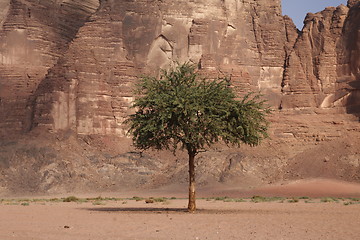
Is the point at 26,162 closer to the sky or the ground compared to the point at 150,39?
closer to the ground

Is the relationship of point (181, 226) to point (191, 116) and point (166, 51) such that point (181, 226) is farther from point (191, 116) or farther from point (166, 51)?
point (166, 51)

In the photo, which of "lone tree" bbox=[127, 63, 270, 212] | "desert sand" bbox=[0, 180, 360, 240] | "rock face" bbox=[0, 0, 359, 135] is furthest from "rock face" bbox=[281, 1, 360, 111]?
"lone tree" bbox=[127, 63, 270, 212]

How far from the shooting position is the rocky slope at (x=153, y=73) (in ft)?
247

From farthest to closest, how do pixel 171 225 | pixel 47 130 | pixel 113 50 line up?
pixel 113 50
pixel 47 130
pixel 171 225

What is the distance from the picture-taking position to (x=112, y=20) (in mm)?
86750

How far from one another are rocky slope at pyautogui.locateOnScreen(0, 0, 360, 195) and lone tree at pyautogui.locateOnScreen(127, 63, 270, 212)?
37.9 meters

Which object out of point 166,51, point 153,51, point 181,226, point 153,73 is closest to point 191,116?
point 181,226

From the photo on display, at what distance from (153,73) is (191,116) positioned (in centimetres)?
5084

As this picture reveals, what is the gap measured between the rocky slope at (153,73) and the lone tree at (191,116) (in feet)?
124

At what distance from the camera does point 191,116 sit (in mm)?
34750

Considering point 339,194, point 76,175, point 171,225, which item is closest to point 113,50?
point 76,175

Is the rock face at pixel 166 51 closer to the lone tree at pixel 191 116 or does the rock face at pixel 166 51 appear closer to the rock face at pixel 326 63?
the rock face at pixel 326 63

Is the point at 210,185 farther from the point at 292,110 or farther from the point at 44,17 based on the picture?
the point at 44,17

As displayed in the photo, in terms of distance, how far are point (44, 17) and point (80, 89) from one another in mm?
15297
